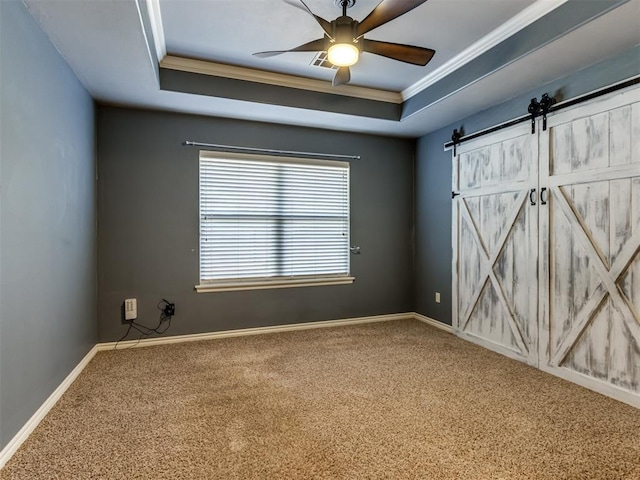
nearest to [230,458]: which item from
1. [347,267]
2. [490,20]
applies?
[347,267]

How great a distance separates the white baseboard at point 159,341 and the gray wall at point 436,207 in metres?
0.36

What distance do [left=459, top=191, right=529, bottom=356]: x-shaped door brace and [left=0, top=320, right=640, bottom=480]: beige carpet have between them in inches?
12.4

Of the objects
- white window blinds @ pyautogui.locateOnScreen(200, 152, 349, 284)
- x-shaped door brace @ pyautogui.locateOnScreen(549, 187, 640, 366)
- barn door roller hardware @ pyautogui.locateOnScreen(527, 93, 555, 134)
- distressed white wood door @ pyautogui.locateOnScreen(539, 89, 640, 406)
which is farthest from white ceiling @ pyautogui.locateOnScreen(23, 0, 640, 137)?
x-shaped door brace @ pyautogui.locateOnScreen(549, 187, 640, 366)

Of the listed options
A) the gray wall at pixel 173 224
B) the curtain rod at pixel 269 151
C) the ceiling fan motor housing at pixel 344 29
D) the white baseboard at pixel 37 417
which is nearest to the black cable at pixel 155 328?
the gray wall at pixel 173 224

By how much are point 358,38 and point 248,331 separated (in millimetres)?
3007

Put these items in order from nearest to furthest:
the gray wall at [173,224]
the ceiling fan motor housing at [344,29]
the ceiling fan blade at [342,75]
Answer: the ceiling fan motor housing at [344,29]
the ceiling fan blade at [342,75]
the gray wall at [173,224]

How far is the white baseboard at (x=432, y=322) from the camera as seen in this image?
4.08 m

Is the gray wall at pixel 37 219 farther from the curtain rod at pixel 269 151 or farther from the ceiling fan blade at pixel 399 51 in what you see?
the ceiling fan blade at pixel 399 51

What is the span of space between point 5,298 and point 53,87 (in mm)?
1433

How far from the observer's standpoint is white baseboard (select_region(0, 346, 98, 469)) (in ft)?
5.82

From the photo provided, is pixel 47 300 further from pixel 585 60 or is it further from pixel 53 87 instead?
pixel 585 60

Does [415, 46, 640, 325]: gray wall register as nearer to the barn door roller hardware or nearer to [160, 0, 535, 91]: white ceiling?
the barn door roller hardware

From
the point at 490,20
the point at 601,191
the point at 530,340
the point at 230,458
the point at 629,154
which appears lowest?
the point at 230,458

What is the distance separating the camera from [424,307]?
452 centimetres
